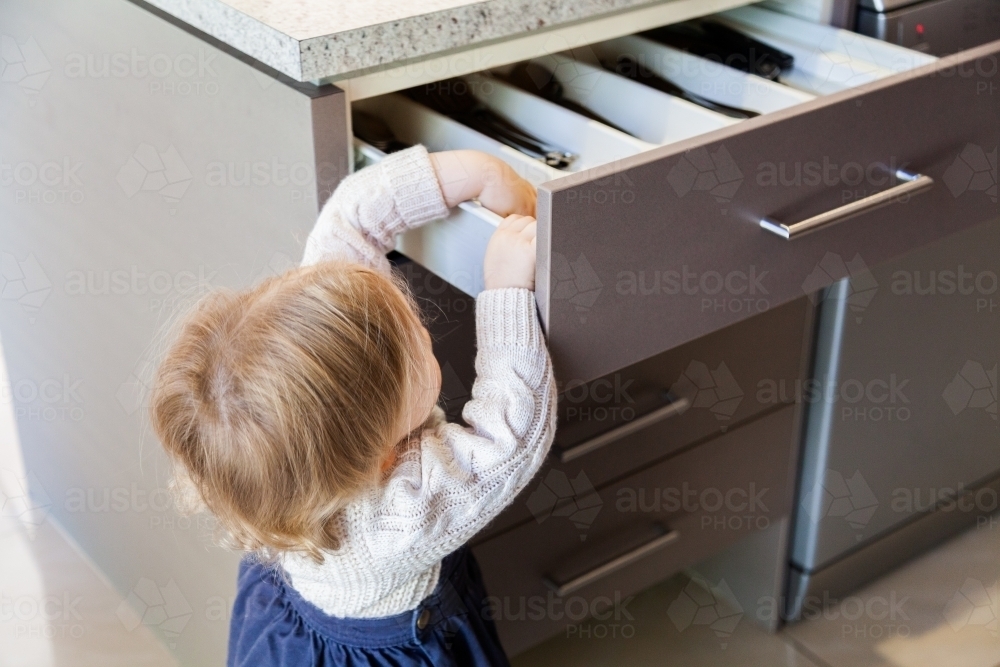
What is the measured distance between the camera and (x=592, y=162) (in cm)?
96

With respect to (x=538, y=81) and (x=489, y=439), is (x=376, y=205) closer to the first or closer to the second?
(x=489, y=439)

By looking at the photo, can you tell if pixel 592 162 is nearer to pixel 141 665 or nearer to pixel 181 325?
pixel 181 325

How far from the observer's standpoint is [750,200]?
31.7 inches

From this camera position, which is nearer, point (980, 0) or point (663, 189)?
point (663, 189)

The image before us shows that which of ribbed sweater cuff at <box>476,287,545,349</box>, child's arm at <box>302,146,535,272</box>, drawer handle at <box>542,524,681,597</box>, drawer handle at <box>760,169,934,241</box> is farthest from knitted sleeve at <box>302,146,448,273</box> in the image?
drawer handle at <box>542,524,681,597</box>

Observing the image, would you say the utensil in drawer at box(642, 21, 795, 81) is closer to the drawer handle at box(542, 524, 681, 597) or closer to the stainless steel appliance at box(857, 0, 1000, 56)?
the stainless steel appliance at box(857, 0, 1000, 56)

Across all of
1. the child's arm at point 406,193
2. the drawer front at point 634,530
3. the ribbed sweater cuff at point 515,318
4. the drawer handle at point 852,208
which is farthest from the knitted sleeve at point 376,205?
the drawer front at point 634,530

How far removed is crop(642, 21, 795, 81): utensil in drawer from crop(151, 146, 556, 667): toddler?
1.21 ft

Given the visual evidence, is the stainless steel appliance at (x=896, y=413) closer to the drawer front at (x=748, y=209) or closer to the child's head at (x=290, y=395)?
the drawer front at (x=748, y=209)

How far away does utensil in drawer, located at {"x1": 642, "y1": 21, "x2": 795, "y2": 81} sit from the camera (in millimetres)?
1085

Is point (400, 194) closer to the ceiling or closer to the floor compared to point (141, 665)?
closer to the ceiling

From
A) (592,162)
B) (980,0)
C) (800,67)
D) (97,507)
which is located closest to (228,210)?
(592,162)

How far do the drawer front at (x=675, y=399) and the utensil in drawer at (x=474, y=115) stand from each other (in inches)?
8.9

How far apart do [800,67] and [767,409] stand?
0.38 metres
